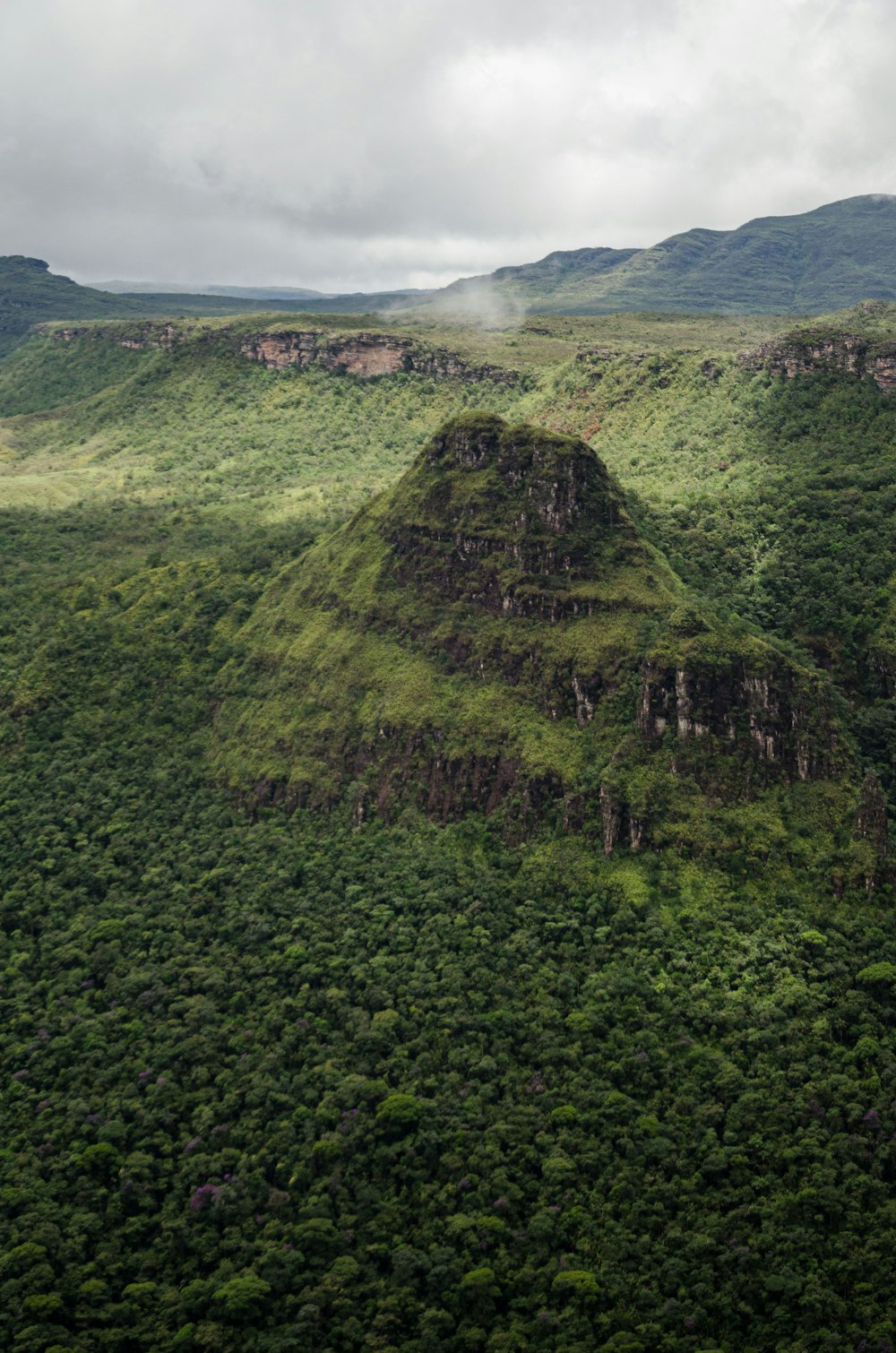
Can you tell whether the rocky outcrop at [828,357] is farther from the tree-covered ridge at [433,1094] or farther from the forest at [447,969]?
the tree-covered ridge at [433,1094]

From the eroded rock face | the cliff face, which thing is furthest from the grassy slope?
the eroded rock face

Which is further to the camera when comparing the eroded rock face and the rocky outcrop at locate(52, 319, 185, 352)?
the rocky outcrop at locate(52, 319, 185, 352)

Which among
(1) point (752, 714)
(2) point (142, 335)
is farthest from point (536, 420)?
(2) point (142, 335)

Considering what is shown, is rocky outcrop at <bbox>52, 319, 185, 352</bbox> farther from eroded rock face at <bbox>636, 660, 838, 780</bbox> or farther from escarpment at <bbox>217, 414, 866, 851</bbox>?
eroded rock face at <bbox>636, 660, 838, 780</bbox>

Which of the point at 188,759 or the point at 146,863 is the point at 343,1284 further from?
the point at 188,759

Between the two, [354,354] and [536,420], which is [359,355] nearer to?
[354,354]

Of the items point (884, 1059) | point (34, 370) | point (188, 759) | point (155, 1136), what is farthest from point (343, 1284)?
point (34, 370)
